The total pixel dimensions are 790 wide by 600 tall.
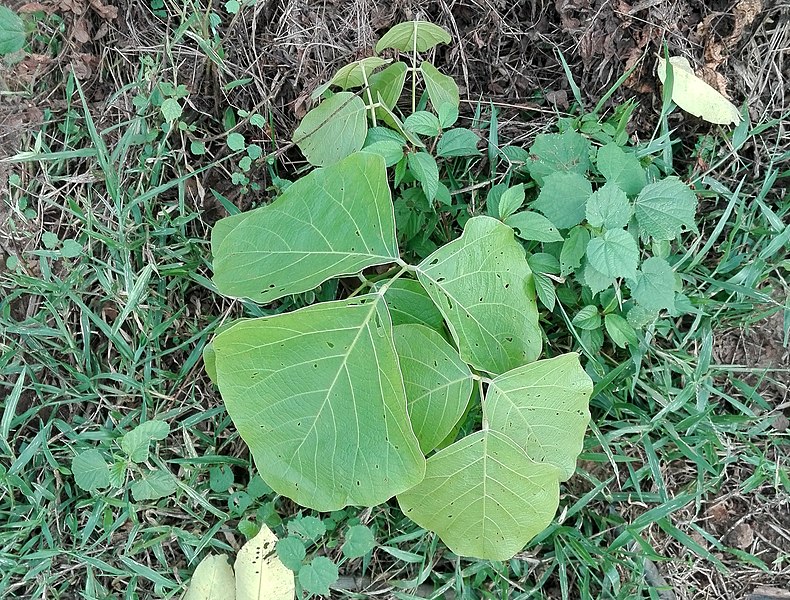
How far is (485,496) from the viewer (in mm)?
1558

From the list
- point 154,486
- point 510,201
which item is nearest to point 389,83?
point 510,201

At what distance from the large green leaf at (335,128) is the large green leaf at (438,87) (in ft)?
0.62

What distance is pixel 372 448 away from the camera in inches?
58.4

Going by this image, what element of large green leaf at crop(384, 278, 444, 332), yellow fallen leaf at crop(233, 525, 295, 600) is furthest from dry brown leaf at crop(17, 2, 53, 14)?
yellow fallen leaf at crop(233, 525, 295, 600)

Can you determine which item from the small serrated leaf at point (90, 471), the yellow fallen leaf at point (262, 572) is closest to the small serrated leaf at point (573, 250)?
the yellow fallen leaf at point (262, 572)

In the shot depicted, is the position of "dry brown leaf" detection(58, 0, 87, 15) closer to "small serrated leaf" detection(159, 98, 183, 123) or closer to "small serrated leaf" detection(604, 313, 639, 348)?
"small serrated leaf" detection(159, 98, 183, 123)

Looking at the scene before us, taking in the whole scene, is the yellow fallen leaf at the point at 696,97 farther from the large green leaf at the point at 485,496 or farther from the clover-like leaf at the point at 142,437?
the clover-like leaf at the point at 142,437

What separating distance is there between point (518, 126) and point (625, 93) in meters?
0.32

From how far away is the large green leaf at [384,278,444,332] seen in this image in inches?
64.6

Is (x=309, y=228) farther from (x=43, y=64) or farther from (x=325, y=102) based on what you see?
(x=43, y=64)

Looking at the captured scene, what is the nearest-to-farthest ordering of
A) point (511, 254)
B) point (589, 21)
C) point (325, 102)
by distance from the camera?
point (511, 254) < point (325, 102) < point (589, 21)

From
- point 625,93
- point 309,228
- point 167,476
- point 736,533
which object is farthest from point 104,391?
point 736,533

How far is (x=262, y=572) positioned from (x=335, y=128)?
1.19 meters

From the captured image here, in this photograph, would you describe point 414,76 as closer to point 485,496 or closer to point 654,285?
point 654,285
